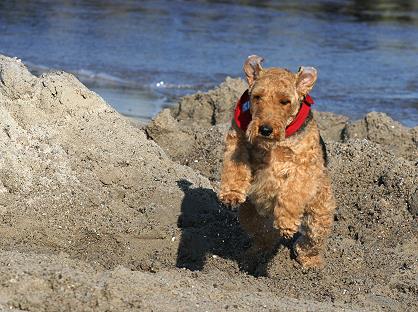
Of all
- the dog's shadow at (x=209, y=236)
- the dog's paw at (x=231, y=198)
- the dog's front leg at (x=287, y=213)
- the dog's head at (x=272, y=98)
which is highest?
the dog's head at (x=272, y=98)

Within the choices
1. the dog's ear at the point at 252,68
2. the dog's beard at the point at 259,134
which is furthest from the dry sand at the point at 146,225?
the dog's ear at the point at 252,68

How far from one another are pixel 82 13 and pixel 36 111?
19716 mm

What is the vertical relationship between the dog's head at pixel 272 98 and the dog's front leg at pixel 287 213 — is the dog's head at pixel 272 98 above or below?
above

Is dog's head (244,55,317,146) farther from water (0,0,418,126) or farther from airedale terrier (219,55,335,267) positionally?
water (0,0,418,126)

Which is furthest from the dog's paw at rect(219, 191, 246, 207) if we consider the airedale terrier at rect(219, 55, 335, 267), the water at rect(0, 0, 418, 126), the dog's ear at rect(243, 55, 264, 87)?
the water at rect(0, 0, 418, 126)

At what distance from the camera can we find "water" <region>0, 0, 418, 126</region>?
16.8m

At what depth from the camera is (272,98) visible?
21.4 feet

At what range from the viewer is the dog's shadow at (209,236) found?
802cm

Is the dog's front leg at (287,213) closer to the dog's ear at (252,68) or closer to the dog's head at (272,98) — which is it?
the dog's head at (272,98)

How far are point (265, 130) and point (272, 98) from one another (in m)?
0.37

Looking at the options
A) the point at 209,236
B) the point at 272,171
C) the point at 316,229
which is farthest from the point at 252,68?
the point at 209,236

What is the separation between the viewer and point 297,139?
6.80 m

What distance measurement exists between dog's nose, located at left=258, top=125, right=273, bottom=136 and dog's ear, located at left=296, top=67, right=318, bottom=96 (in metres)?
0.64

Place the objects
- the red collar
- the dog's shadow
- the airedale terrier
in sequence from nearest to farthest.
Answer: the airedale terrier
the red collar
the dog's shadow
